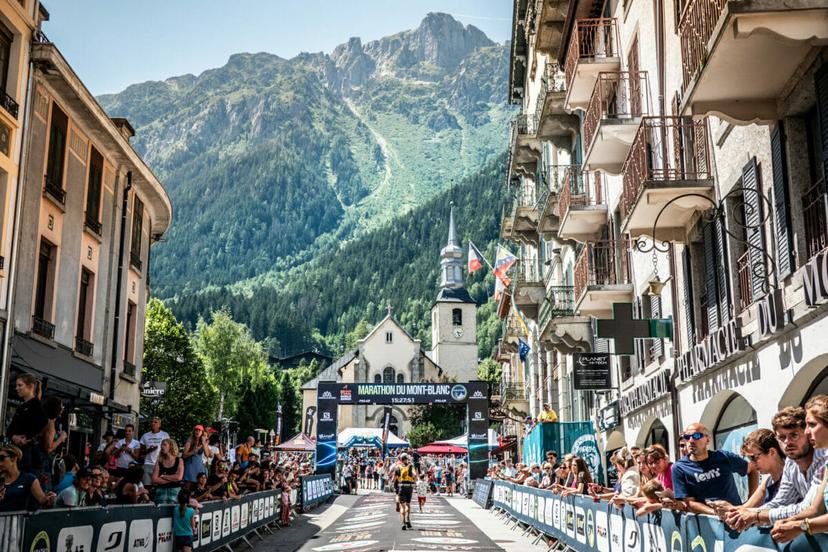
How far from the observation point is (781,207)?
1177 centimetres

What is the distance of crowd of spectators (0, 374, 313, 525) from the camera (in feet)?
29.8

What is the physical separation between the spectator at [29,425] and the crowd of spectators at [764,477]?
21.1ft

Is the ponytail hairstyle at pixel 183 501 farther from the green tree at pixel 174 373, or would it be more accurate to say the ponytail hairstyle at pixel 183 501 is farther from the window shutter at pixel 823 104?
the green tree at pixel 174 373

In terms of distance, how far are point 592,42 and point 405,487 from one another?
39.6 feet

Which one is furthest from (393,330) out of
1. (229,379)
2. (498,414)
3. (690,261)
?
(690,261)

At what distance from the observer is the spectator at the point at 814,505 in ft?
18.5

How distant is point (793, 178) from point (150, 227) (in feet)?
83.3

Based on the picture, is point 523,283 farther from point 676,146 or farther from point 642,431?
point 676,146

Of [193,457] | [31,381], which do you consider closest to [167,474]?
[193,457]

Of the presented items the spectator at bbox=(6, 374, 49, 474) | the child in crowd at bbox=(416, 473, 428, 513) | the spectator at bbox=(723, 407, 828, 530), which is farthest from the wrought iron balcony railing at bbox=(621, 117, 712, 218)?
the child in crowd at bbox=(416, 473, 428, 513)

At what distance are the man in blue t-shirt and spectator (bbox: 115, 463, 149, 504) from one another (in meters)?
7.30

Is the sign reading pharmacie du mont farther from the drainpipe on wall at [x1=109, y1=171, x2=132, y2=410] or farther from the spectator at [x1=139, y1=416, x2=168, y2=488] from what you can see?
the spectator at [x1=139, y1=416, x2=168, y2=488]

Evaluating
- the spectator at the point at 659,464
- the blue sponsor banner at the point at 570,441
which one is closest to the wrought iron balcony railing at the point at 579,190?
the blue sponsor banner at the point at 570,441

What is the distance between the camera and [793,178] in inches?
449
